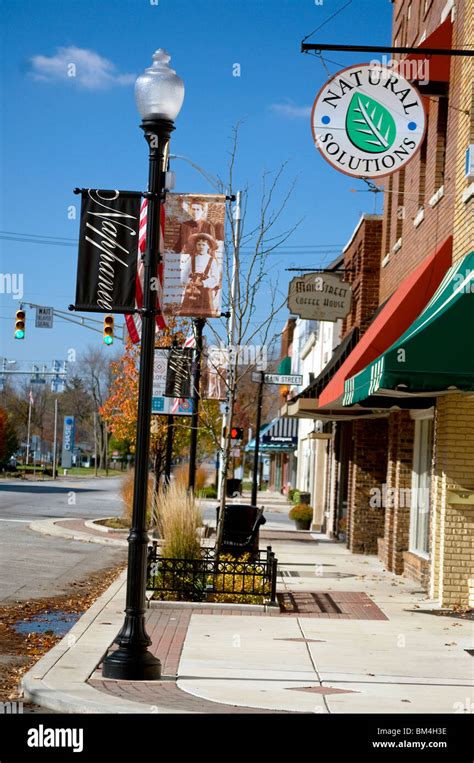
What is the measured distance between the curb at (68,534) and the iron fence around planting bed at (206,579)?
9686mm

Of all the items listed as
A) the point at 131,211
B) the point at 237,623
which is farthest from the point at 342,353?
the point at 131,211

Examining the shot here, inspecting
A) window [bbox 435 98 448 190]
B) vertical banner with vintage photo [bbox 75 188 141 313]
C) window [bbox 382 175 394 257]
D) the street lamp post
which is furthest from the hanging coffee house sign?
window [bbox 382 175 394 257]

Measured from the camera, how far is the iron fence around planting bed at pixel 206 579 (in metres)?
13.9

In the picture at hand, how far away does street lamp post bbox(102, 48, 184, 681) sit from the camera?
8961 millimetres

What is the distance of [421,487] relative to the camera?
17.7 meters

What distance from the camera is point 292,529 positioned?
33906 millimetres

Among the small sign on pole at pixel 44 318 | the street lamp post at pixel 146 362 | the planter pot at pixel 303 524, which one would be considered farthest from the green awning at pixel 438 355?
the small sign on pole at pixel 44 318

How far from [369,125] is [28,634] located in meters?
6.62

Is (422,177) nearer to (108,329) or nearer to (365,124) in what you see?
(365,124)

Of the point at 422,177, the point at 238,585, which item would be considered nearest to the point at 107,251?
the point at 238,585

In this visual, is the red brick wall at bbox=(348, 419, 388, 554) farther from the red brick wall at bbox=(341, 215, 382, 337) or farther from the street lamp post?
the street lamp post

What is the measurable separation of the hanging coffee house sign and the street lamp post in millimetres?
2929
